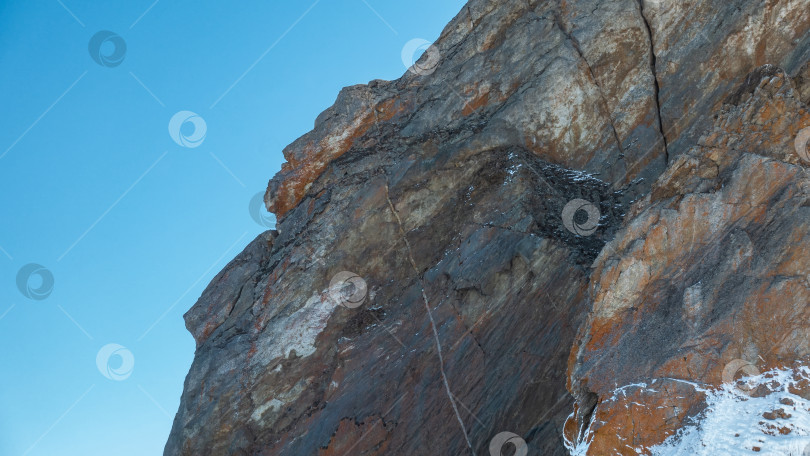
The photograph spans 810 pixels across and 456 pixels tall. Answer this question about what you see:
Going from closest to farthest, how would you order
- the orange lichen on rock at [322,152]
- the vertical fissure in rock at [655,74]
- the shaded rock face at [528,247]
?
the shaded rock face at [528,247] < the vertical fissure in rock at [655,74] < the orange lichen on rock at [322,152]

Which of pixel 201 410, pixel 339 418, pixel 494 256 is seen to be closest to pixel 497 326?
pixel 494 256

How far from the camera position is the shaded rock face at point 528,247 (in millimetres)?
11133

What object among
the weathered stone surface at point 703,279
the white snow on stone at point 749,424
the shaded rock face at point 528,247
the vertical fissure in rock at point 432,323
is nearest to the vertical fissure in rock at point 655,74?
the shaded rock face at point 528,247

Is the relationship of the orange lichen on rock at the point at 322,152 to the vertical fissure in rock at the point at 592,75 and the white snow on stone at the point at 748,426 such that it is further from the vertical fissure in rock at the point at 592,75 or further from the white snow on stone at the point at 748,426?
the white snow on stone at the point at 748,426

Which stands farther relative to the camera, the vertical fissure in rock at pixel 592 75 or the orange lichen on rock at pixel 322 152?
the orange lichen on rock at pixel 322 152

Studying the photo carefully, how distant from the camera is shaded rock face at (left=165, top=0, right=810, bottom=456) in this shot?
11133mm

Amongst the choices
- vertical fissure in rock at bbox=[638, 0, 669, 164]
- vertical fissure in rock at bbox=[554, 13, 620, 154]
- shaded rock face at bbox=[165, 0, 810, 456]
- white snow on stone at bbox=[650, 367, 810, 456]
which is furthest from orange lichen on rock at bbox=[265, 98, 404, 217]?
white snow on stone at bbox=[650, 367, 810, 456]

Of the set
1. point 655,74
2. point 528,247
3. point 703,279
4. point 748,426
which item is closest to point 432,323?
point 528,247

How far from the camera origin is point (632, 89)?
1684 centimetres

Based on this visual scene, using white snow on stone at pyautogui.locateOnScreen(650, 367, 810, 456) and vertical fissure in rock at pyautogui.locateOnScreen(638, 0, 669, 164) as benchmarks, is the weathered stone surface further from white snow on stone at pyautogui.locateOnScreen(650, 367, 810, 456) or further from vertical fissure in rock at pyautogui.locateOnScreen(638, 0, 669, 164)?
vertical fissure in rock at pyautogui.locateOnScreen(638, 0, 669, 164)

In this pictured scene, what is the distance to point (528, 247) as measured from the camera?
14797 mm

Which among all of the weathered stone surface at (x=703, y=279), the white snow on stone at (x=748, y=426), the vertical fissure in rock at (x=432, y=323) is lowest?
the white snow on stone at (x=748, y=426)

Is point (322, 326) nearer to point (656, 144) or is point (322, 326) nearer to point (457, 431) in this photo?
point (457, 431)

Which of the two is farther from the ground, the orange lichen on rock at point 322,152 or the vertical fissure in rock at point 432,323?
the orange lichen on rock at point 322,152
